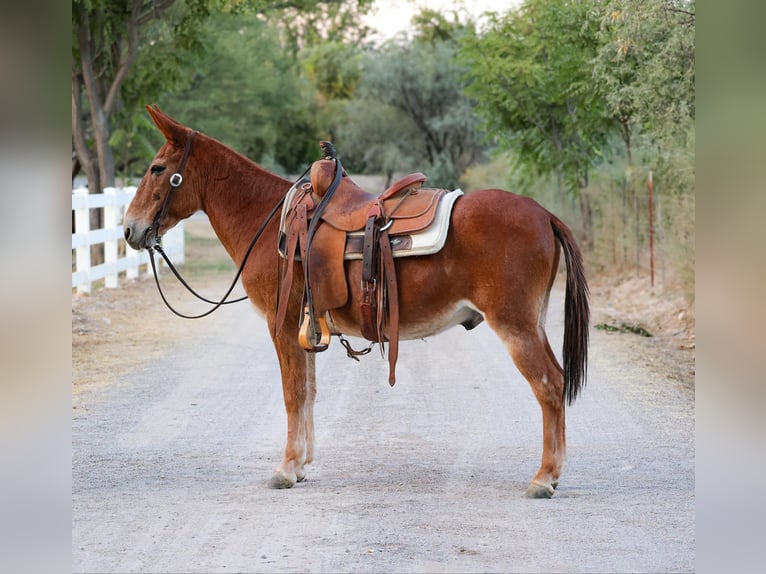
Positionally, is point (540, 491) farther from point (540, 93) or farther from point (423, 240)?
point (540, 93)

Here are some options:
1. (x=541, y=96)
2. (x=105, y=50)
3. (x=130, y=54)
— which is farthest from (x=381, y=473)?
(x=105, y=50)

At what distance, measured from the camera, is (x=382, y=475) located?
6.36 meters

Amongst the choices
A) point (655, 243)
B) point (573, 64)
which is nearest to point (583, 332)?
point (655, 243)

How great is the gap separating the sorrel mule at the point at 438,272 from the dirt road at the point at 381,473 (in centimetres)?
45

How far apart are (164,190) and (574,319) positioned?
276cm

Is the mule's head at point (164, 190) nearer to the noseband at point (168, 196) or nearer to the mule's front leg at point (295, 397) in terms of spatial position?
the noseband at point (168, 196)

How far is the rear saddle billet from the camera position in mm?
5996

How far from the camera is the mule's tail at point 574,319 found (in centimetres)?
606

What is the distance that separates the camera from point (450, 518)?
5352 mm

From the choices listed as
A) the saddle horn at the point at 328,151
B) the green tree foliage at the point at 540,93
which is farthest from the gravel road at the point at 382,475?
the green tree foliage at the point at 540,93

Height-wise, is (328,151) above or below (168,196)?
above

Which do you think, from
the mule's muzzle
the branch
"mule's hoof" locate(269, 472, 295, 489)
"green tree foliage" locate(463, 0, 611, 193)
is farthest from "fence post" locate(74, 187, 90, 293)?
"mule's hoof" locate(269, 472, 295, 489)

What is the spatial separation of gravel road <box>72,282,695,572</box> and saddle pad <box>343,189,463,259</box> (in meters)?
1.42
